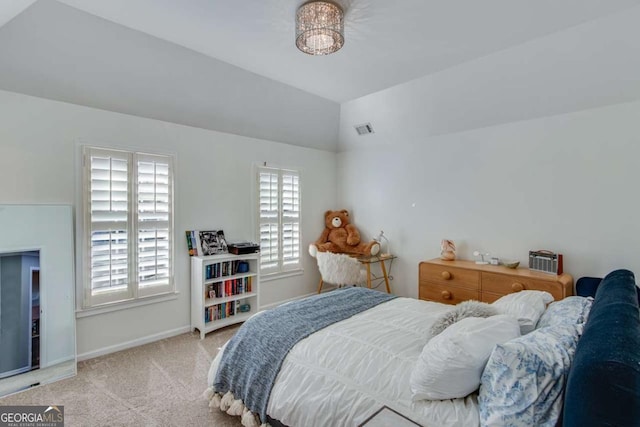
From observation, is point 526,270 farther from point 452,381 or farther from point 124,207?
point 124,207

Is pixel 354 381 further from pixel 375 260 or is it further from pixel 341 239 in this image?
pixel 341 239

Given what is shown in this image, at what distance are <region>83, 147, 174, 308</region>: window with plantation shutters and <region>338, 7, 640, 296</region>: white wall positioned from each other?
8.24 feet

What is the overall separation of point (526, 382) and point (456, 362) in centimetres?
24

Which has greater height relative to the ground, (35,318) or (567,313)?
(567,313)

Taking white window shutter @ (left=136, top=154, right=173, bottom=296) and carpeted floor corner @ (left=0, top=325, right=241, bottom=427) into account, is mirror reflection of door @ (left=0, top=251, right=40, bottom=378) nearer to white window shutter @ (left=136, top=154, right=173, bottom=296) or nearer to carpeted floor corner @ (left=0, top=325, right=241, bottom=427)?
carpeted floor corner @ (left=0, top=325, right=241, bottom=427)

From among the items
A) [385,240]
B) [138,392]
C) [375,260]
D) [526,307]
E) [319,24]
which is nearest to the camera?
[526,307]

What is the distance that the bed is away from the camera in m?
1.09

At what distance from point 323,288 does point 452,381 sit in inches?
144

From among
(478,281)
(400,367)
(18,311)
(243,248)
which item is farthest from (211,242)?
(478,281)

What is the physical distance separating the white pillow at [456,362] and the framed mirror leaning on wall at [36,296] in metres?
2.78

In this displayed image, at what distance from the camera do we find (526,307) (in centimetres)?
176

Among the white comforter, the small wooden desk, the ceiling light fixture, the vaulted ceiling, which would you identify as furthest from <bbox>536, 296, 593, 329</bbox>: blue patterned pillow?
the small wooden desk

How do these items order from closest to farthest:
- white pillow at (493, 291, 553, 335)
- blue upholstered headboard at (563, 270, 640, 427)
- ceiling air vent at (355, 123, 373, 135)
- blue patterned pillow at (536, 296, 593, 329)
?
1. blue upholstered headboard at (563, 270, 640, 427)
2. blue patterned pillow at (536, 296, 593, 329)
3. white pillow at (493, 291, 553, 335)
4. ceiling air vent at (355, 123, 373, 135)

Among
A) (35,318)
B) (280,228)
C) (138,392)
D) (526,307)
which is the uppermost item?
(280,228)
